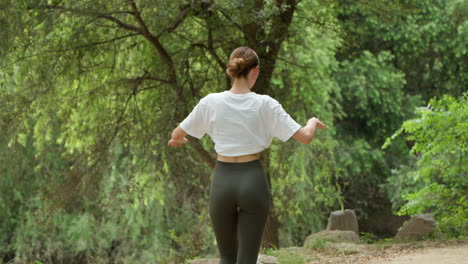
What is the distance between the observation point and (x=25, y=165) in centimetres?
1750

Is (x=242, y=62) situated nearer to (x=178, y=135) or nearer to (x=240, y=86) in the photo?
(x=240, y=86)

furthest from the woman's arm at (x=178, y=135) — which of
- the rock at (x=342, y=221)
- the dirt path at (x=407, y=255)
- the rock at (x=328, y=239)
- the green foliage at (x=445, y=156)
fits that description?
the rock at (x=342, y=221)

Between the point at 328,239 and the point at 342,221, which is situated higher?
the point at 342,221

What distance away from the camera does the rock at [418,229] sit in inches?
352

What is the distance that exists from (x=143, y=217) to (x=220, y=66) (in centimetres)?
658

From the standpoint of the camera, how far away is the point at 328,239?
8.62 meters

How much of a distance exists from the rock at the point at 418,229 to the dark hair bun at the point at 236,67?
5971 millimetres

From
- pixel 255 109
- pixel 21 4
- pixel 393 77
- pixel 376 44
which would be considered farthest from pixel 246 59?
pixel 376 44

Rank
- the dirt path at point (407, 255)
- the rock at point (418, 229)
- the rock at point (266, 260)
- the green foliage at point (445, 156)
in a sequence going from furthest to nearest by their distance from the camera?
the rock at point (418, 229) → the green foliage at point (445, 156) → the dirt path at point (407, 255) → the rock at point (266, 260)

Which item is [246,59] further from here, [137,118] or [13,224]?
[13,224]

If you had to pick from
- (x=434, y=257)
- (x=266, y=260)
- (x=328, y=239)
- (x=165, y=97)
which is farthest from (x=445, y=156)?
(x=165, y=97)

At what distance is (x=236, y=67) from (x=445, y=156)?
627 cm

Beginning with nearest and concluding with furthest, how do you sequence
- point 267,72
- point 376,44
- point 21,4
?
point 21,4
point 267,72
point 376,44

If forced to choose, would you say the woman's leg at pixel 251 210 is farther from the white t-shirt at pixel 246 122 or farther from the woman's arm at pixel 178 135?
the woman's arm at pixel 178 135
